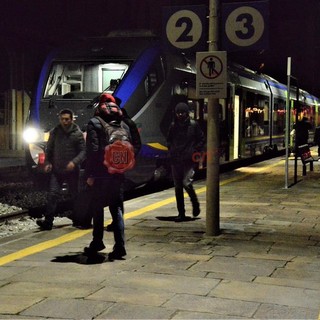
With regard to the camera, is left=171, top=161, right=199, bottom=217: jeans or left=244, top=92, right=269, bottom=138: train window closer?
left=171, top=161, right=199, bottom=217: jeans

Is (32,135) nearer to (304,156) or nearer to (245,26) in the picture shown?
(245,26)

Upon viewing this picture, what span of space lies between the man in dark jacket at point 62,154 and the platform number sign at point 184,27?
1.75 metres

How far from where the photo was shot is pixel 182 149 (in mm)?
8203

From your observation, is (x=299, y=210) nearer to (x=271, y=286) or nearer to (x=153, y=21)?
(x=271, y=286)

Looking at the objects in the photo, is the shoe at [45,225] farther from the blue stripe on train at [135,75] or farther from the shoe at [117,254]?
the blue stripe on train at [135,75]

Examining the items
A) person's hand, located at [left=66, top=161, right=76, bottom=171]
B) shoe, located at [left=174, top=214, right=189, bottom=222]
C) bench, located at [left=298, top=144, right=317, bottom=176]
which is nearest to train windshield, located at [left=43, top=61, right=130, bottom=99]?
person's hand, located at [left=66, top=161, right=76, bottom=171]

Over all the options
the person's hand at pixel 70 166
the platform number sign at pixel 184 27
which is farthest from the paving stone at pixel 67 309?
the platform number sign at pixel 184 27

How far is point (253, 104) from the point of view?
18.5 m

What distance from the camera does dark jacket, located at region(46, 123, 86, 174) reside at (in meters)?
7.79

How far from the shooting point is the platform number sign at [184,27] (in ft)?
23.0

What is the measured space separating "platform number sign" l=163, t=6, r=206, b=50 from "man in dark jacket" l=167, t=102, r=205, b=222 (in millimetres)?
1267

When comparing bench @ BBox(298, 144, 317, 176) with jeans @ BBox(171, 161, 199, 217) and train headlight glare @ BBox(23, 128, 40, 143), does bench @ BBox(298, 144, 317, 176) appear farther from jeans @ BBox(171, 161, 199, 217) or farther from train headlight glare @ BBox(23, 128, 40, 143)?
jeans @ BBox(171, 161, 199, 217)

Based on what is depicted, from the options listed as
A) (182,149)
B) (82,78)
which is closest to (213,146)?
(182,149)

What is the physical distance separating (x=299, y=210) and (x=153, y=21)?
81.8ft
